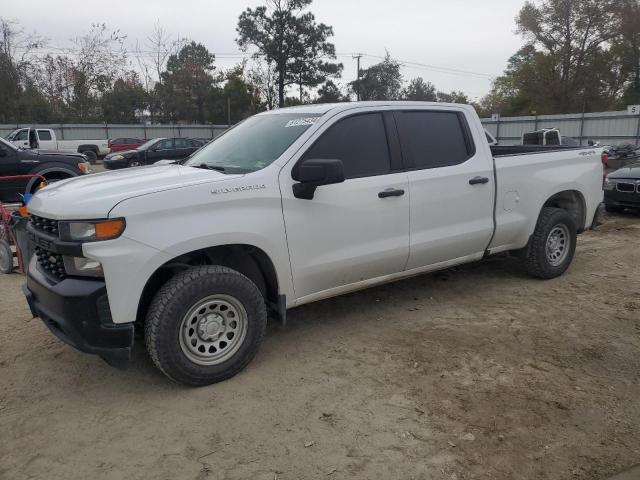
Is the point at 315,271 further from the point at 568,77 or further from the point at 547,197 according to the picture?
the point at 568,77

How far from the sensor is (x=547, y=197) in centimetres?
565

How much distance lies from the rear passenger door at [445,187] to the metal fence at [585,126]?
19.8 m

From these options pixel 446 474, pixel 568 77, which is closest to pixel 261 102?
pixel 568 77

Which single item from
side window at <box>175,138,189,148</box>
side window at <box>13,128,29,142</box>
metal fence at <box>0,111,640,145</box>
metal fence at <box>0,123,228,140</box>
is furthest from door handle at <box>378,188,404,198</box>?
metal fence at <box>0,123,228,140</box>

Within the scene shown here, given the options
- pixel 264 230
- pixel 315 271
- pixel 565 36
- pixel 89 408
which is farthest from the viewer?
pixel 565 36

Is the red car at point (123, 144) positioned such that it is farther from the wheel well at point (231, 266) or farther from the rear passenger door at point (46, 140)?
the wheel well at point (231, 266)

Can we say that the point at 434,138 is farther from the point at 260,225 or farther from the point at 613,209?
the point at 613,209

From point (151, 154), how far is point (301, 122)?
19540 mm

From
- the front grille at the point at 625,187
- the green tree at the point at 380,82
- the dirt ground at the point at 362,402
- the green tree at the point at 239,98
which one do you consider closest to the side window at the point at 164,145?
the front grille at the point at 625,187

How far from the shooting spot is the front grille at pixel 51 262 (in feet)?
11.3

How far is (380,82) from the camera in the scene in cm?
5412

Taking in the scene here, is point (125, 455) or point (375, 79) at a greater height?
point (375, 79)

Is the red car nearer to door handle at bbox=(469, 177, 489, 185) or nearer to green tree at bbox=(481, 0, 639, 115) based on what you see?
door handle at bbox=(469, 177, 489, 185)

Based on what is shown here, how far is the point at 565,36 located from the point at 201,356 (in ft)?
167
